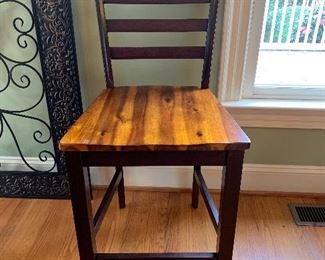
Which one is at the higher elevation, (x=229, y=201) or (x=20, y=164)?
(x=229, y=201)

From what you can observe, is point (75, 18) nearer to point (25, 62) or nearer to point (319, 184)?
point (25, 62)

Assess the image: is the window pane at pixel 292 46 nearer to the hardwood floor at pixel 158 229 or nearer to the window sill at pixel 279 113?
the window sill at pixel 279 113

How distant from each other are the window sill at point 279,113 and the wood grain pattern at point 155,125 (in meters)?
0.28

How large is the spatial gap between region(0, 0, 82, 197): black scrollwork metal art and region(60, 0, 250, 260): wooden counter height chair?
0.20m

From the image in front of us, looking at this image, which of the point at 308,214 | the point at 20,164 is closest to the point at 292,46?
the point at 308,214

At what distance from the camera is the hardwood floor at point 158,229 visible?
1.11m

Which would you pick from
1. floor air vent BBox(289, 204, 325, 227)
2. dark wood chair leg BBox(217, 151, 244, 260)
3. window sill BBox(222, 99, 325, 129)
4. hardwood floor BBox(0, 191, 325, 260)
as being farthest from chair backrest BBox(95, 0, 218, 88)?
floor air vent BBox(289, 204, 325, 227)

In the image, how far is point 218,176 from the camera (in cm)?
138

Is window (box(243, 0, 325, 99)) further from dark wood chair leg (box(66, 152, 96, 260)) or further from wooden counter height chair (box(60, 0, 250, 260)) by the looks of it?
dark wood chair leg (box(66, 152, 96, 260))

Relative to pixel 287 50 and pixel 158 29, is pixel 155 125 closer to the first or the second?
pixel 158 29

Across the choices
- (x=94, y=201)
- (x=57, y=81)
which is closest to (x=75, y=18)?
(x=57, y=81)

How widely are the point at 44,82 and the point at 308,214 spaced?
A: 1.20 meters

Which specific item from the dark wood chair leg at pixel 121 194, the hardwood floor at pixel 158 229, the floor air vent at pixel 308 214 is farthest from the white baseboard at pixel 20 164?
the floor air vent at pixel 308 214

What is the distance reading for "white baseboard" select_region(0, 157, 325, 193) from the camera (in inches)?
53.3
